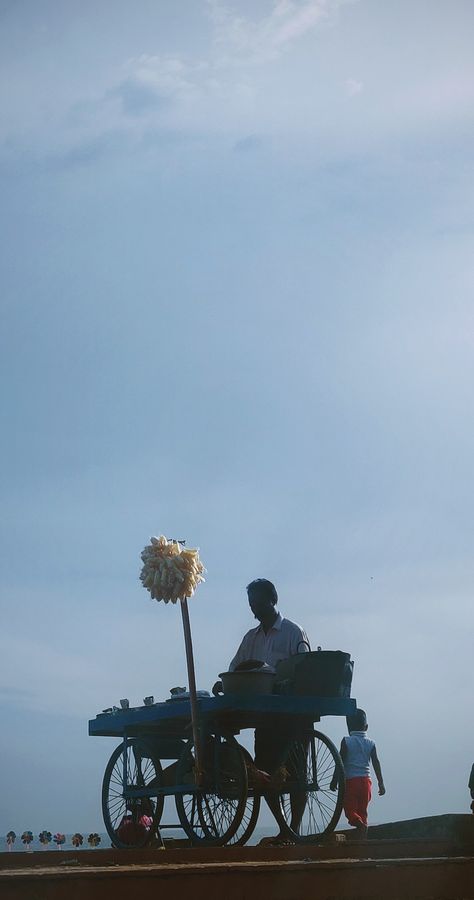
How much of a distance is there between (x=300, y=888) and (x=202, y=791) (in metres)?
3.49

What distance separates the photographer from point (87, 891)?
510cm

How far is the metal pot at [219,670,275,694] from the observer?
859cm

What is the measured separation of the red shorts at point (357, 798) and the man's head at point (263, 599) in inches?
72.7

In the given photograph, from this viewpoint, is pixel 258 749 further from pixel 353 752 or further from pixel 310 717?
pixel 353 752

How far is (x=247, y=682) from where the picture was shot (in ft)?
28.2

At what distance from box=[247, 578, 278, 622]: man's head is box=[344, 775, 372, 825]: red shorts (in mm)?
1847

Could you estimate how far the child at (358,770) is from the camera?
998cm

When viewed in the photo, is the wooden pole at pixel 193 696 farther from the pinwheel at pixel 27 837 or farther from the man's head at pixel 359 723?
the pinwheel at pixel 27 837

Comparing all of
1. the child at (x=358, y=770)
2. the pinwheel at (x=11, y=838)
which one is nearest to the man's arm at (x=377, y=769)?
the child at (x=358, y=770)

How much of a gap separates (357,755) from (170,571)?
2867 mm

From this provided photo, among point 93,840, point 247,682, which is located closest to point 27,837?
point 93,840

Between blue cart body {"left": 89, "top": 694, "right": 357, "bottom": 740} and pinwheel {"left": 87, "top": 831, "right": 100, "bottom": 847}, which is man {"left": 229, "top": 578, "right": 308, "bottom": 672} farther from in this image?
pinwheel {"left": 87, "top": 831, "right": 100, "bottom": 847}

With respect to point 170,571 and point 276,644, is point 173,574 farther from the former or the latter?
point 276,644

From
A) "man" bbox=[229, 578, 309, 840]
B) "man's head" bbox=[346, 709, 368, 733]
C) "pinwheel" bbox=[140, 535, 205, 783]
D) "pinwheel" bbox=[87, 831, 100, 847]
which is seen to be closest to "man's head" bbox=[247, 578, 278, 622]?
"man" bbox=[229, 578, 309, 840]
